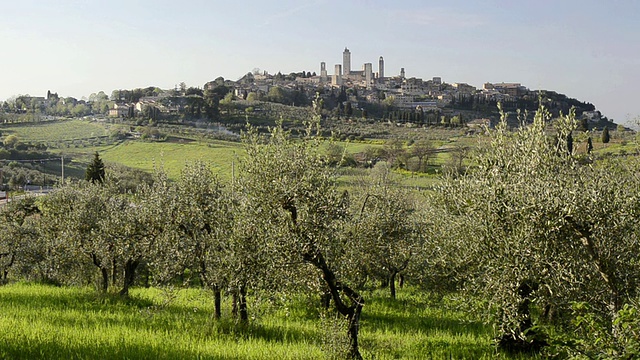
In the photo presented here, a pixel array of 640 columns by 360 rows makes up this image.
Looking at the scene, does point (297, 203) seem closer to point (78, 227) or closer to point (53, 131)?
point (78, 227)

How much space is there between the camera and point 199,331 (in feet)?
42.7

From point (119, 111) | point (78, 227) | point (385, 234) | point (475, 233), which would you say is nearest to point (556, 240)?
point (475, 233)

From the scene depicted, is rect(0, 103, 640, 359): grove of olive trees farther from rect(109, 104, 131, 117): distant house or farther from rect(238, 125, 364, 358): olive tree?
rect(109, 104, 131, 117): distant house

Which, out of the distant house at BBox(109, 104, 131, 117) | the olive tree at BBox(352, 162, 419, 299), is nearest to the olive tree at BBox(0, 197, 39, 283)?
the olive tree at BBox(352, 162, 419, 299)

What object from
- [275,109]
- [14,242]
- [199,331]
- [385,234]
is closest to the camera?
[199,331]

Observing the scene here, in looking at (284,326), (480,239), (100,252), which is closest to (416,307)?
(284,326)

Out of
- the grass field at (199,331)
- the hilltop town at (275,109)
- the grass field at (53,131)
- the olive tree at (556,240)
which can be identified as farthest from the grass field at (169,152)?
the olive tree at (556,240)

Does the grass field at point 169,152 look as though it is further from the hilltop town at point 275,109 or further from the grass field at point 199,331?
the grass field at point 199,331

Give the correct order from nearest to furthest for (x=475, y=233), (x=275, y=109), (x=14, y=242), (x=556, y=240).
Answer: (x=556, y=240)
(x=475, y=233)
(x=14, y=242)
(x=275, y=109)

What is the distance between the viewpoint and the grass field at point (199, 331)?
1061cm

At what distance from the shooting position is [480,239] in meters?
10.5

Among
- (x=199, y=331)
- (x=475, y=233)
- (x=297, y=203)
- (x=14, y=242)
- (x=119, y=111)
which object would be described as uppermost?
(x=119, y=111)

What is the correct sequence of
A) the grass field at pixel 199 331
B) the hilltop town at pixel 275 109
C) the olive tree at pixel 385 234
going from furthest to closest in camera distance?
the hilltop town at pixel 275 109 → the olive tree at pixel 385 234 → the grass field at pixel 199 331

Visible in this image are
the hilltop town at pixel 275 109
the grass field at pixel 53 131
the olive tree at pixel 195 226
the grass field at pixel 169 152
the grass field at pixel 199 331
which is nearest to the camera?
the grass field at pixel 199 331
